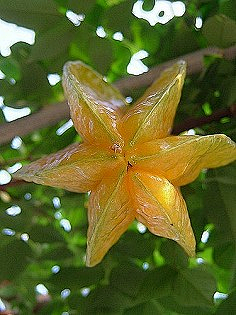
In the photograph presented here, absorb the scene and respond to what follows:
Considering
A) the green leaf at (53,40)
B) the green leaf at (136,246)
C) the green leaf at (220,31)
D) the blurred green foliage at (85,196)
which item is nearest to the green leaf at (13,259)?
the blurred green foliage at (85,196)

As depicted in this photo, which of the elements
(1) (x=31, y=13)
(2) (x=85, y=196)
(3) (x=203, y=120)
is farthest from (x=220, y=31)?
(2) (x=85, y=196)

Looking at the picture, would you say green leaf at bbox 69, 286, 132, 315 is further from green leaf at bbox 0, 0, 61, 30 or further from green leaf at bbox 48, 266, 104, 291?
green leaf at bbox 0, 0, 61, 30

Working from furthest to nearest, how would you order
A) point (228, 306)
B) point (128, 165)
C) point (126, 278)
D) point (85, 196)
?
1. point (85, 196)
2. point (126, 278)
3. point (228, 306)
4. point (128, 165)

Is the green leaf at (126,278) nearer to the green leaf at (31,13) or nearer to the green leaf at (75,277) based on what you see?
the green leaf at (75,277)

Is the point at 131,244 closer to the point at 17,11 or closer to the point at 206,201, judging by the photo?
the point at 206,201

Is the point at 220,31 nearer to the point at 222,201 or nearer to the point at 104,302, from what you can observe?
the point at 222,201

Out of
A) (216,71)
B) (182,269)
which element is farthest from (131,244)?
(216,71)
